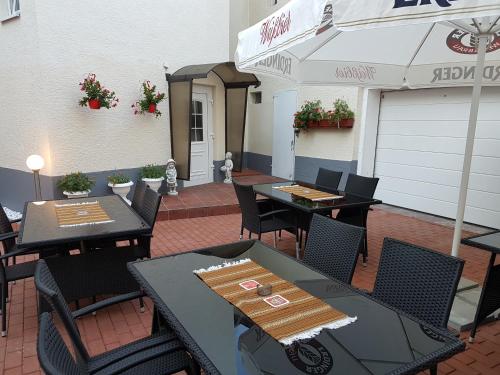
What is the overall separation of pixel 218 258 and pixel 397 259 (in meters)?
1.04

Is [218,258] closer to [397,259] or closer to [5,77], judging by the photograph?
[397,259]

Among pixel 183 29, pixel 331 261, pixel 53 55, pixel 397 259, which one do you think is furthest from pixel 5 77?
pixel 397 259

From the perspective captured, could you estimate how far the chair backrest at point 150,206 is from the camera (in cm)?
304

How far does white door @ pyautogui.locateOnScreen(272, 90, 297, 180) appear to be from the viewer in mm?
8322

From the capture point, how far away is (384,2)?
1722 mm

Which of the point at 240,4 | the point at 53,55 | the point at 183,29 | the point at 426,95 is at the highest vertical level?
the point at 240,4

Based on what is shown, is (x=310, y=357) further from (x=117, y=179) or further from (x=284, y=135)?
(x=284, y=135)

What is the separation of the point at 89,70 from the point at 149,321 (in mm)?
4463

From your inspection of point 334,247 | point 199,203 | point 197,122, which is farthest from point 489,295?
point 197,122

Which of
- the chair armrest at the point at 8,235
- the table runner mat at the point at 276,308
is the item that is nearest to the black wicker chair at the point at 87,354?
the table runner mat at the point at 276,308

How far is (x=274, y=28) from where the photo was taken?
238 centimetres

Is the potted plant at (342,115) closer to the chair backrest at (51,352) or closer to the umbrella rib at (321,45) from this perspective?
the umbrella rib at (321,45)

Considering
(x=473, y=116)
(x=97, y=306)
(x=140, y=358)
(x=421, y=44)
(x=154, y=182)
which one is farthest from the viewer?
(x=154, y=182)

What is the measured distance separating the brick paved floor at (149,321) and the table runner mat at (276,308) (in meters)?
1.20
